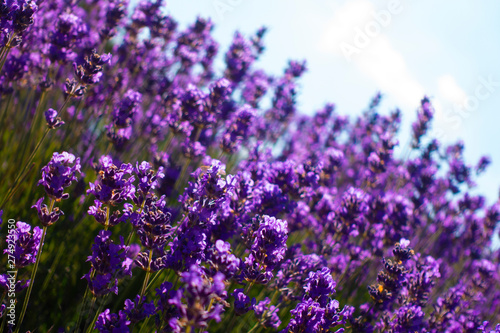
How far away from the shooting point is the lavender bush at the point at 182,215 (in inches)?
77.0

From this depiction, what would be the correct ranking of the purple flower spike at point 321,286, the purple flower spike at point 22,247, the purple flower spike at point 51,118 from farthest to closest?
the purple flower spike at point 51,118 < the purple flower spike at point 321,286 < the purple flower spike at point 22,247

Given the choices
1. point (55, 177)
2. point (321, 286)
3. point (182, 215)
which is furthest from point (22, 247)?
point (182, 215)

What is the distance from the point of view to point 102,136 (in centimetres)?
465

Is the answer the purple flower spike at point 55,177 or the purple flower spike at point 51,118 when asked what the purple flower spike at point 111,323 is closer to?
the purple flower spike at point 55,177

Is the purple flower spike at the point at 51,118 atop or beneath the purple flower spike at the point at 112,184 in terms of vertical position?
atop

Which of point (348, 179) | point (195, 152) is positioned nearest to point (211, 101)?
point (195, 152)

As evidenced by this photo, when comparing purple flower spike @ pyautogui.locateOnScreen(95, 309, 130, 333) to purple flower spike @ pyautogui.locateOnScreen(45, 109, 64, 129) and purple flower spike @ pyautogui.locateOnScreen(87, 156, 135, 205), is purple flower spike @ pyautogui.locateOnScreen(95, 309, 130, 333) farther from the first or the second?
purple flower spike @ pyautogui.locateOnScreen(45, 109, 64, 129)

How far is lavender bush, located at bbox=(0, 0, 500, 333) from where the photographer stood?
1.96 metres

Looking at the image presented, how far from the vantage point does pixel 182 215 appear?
12.5 ft

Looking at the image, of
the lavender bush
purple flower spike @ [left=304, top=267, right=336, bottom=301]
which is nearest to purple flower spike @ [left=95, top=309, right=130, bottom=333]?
the lavender bush

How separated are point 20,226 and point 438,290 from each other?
650cm

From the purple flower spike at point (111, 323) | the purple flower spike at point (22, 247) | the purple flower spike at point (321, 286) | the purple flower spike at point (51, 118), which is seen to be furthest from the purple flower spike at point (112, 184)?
the purple flower spike at point (321, 286)

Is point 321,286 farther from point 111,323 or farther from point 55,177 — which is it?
point 55,177

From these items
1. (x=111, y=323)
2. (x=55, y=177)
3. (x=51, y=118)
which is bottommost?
(x=111, y=323)
